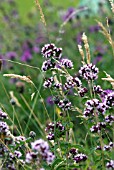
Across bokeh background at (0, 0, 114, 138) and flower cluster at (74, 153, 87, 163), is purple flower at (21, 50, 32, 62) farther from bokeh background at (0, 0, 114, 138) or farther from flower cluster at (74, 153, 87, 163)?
flower cluster at (74, 153, 87, 163)

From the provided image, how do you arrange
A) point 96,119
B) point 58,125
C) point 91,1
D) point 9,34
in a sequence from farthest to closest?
point 91,1 → point 9,34 → point 58,125 → point 96,119

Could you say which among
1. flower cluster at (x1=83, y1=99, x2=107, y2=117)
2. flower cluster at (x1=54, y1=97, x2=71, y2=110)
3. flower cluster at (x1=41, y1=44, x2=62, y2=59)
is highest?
flower cluster at (x1=41, y1=44, x2=62, y2=59)

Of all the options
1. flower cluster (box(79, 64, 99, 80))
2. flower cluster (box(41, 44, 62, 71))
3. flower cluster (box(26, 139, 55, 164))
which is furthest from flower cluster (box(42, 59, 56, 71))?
flower cluster (box(26, 139, 55, 164))

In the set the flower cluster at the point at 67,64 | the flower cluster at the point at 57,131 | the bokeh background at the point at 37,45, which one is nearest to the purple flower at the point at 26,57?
the bokeh background at the point at 37,45

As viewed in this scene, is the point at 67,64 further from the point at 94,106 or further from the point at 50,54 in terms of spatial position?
the point at 94,106

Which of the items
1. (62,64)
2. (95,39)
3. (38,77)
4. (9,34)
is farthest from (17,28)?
(62,64)

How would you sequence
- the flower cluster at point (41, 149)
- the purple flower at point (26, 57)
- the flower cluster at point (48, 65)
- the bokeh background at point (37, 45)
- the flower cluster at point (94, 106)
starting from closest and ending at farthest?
the flower cluster at point (41, 149) < the flower cluster at point (94, 106) < the flower cluster at point (48, 65) < the bokeh background at point (37, 45) < the purple flower at point (26, 57)

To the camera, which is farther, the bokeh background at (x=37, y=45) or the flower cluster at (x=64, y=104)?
the bokeh background at (x=37, y=45)

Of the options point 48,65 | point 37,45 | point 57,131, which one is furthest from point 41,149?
point 37,45

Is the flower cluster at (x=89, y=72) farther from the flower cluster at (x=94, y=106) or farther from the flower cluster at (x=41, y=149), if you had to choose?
the flower cluster at (x=41, y=149)

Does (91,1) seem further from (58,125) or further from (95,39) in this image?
(58,125)

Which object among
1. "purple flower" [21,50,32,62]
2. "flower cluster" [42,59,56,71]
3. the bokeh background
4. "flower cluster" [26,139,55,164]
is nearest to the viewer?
"flower cluster" [26,139,55,164]
